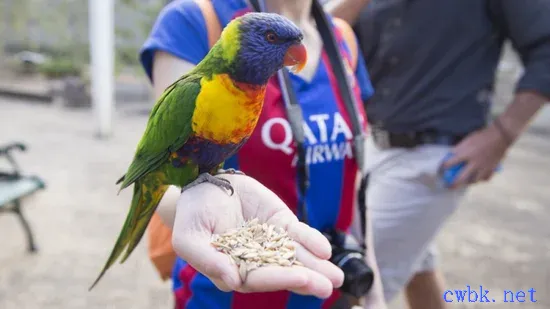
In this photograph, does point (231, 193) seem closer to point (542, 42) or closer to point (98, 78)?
point (542, 42)

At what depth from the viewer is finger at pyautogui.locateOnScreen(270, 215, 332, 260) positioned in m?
0.51

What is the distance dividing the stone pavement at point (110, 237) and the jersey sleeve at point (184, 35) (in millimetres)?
1120

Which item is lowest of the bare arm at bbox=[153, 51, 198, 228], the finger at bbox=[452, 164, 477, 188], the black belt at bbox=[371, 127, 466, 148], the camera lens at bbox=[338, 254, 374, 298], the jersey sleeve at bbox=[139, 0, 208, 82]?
the finger at bbox=[452, 164, 477, 188]

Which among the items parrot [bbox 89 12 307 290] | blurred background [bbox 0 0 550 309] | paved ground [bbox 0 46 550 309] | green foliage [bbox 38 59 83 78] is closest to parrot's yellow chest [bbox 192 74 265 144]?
parrot [bbox 89 12 307 290]

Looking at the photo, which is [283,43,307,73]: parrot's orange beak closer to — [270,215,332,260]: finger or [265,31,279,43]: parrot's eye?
[265,31,279,43]: parrot's eye

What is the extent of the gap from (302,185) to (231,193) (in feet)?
0.75

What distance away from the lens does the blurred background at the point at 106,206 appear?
212cm

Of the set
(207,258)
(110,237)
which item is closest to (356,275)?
(207,258)

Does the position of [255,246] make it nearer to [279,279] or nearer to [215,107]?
[279,279]

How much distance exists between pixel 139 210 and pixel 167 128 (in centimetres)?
10

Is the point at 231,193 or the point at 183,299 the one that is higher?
the point at 231,193

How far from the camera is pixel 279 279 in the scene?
478mm

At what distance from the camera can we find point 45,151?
13.1 feet

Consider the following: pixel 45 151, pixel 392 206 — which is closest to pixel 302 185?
pixel 392 206
